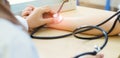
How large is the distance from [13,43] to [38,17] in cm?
54

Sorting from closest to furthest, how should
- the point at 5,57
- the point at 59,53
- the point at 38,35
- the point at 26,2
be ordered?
the point at 5,57 → the point at 59,53 → the point at 38,35 → the point at 26,2

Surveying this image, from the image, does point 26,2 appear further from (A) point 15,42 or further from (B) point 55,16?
(A) point 15,42

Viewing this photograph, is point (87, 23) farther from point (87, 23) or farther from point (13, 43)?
point (13, 43)

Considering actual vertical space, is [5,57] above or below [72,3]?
above


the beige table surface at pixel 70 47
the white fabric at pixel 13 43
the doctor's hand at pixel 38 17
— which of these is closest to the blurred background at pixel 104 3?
the doctor's hand at pixel 38 17

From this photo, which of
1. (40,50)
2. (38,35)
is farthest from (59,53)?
(38,35)

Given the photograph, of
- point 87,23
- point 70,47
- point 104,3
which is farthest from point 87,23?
point 104,3

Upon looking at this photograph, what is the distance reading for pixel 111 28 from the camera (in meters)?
0.75

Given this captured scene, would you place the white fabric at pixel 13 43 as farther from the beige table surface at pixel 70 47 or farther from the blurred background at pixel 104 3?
the blurred background at pixel 104 3

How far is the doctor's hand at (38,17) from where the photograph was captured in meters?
0.83

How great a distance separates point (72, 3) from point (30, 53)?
716 millimetres

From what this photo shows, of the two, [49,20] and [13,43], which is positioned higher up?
[13,43]

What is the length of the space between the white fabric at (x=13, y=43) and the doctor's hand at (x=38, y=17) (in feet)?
1.62

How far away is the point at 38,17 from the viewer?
839 mm
